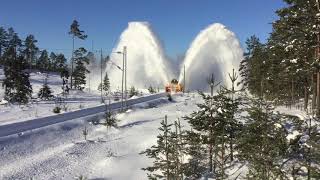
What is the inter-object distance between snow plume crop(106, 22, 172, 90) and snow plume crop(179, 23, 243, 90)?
5585 mm

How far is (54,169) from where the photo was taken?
667 inches

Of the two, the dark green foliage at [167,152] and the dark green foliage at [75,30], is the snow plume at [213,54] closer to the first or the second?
the dark green foliage at [75,30]

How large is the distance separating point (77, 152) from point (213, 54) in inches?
3074

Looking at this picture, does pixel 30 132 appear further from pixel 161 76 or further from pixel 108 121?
pixel 161 76

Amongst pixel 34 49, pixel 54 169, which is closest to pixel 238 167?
pixel 54 169

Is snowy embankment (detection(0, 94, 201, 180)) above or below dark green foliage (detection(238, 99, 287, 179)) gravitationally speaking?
below

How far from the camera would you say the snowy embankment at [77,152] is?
16.4 m

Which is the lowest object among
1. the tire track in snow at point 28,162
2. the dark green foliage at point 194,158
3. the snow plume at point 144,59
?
the tire track in snow at point 28,162

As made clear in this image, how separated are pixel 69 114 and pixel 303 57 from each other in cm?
1594

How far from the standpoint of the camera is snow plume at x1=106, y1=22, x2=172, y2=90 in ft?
320

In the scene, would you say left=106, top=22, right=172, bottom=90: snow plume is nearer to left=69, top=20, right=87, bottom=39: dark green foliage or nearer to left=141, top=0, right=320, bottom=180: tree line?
left=69, top=20, right=87, bottom=39: dark green foliage

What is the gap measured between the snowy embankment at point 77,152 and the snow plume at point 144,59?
233 feet

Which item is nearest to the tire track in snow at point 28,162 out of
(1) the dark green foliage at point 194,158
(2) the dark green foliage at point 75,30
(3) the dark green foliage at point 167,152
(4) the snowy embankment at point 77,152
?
(4) the snowy embankment at point 77,152

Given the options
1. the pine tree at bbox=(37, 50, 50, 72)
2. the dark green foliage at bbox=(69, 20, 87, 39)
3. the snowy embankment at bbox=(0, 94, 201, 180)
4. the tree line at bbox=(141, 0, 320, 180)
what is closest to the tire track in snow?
the snowy embankment at bbox=(0, 94, 201, 180)
